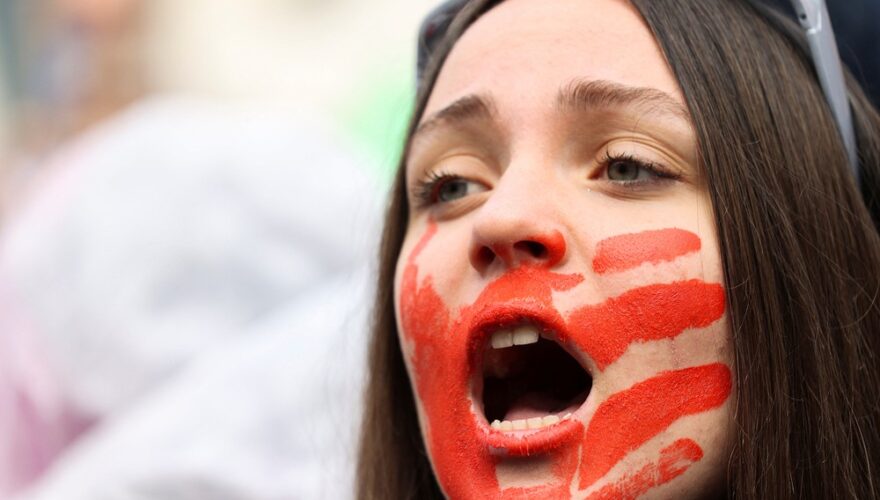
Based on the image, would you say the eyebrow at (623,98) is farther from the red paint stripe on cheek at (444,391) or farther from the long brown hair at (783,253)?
the red paint stripe on cheek at (444,391)

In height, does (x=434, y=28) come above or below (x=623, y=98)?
above

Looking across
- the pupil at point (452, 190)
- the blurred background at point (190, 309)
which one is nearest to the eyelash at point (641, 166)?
the pupil at point (452, 190)

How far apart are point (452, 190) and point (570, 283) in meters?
0.29

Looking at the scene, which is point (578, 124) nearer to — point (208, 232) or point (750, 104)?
point (750, 104)

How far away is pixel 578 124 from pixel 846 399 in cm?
42

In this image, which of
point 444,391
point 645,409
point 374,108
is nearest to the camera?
point 645,409

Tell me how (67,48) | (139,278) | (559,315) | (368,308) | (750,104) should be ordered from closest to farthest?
(559,315) < (750,104) < (368,308) < (139,278) < (67,48)

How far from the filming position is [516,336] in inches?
48.3

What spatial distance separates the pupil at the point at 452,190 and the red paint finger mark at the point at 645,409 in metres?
0.36

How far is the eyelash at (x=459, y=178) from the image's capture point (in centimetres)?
126

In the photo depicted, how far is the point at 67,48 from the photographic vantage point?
4148 mm

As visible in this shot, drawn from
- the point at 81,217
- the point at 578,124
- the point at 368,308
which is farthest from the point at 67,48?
the point at 578,124

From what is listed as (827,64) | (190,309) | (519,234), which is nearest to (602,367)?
(519,234)

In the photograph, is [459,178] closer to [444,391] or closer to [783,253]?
[444,391]
